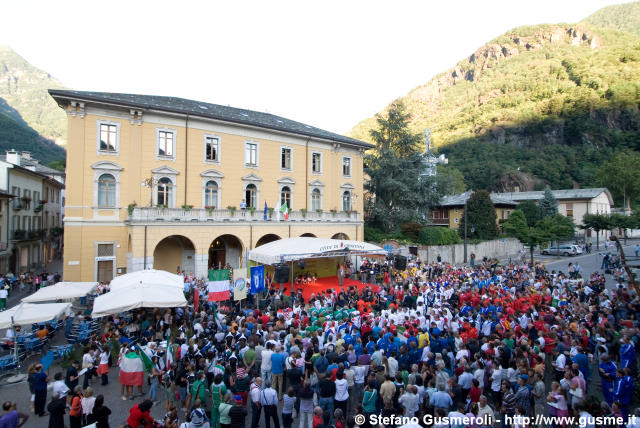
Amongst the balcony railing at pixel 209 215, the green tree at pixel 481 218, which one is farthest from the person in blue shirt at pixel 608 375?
the green tree at pixel 481 218

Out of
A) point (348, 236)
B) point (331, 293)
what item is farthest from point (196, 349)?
point (348, 236)

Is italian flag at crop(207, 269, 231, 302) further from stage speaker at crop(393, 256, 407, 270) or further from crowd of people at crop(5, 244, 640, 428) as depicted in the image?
stage speaker at crop(393, 256, 407, 270)

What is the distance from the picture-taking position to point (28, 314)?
473 inches

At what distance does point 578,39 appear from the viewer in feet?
522

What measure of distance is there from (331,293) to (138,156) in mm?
17224

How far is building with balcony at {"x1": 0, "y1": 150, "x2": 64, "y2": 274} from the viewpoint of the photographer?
30078 mm

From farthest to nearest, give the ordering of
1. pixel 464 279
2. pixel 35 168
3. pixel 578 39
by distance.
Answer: pixel 578 39
pixel 35 168
pixel 464 279

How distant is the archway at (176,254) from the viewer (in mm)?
27172

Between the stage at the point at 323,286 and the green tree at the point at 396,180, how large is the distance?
14123mm

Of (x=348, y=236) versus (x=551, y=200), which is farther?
(x=551, y=200)

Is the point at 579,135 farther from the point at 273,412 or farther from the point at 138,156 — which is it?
the point at 273,412

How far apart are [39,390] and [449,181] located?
41.1m

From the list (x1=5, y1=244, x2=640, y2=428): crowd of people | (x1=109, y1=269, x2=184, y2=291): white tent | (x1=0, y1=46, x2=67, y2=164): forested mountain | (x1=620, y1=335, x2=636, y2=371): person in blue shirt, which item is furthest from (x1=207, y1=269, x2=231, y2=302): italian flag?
(x1=0, y1=46, x2=67, y2=164): forested mountain

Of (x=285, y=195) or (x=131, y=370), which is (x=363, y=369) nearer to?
(x=131, y=370)
